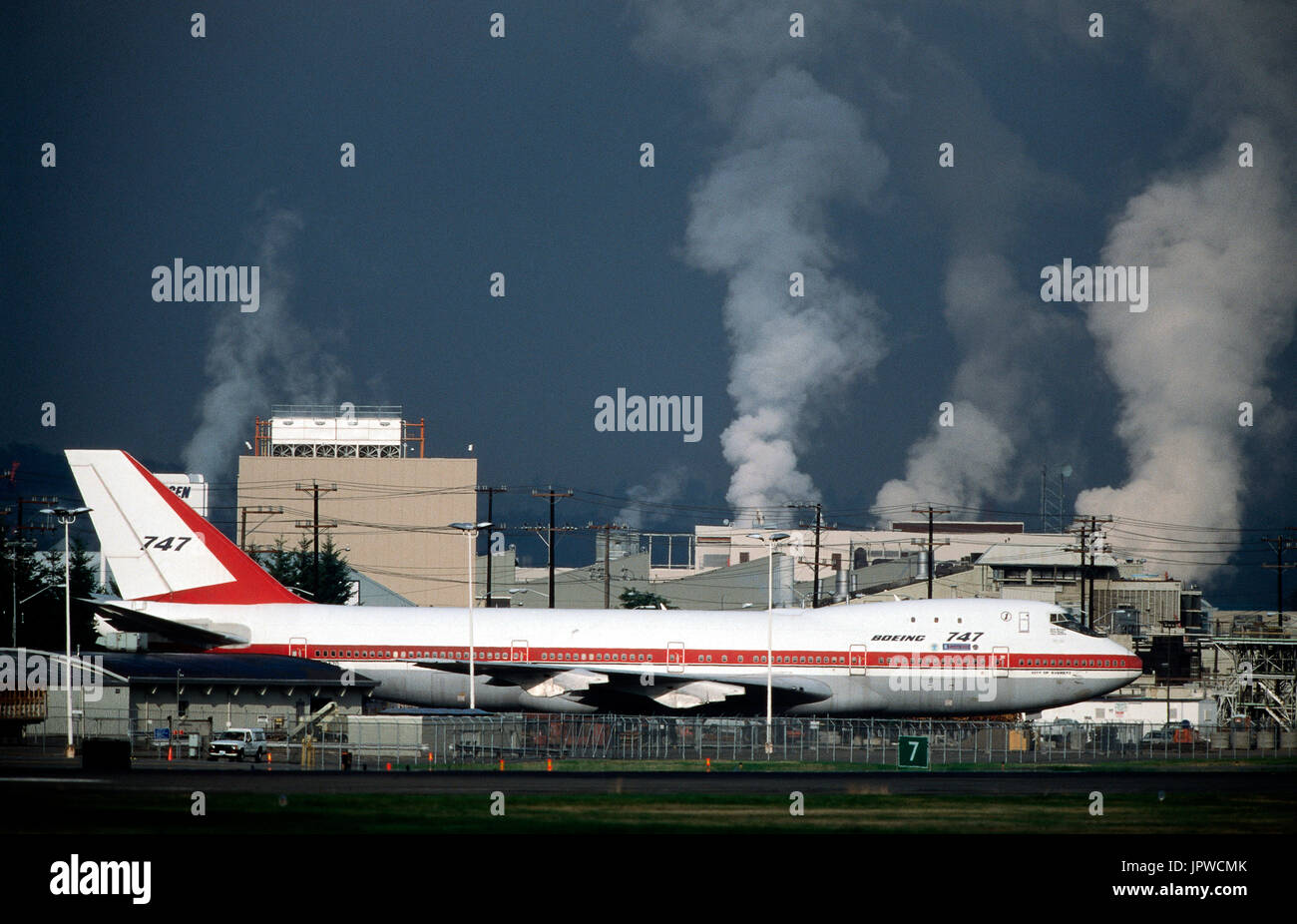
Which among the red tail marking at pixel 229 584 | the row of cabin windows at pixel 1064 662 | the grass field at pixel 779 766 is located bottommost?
the grass field at pixel 779 766

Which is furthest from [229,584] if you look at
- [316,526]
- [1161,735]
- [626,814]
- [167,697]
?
[1161,735]

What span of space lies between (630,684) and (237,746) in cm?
1394

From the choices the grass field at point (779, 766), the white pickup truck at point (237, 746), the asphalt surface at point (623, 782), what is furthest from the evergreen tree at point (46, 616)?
the asphalt surface at point (623, 782)

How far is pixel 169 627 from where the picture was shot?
53.8 m

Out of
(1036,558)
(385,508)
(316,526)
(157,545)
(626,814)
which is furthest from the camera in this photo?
(385,508)

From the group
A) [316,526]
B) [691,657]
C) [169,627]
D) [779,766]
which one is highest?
[316,526]

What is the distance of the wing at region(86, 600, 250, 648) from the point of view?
174 feet

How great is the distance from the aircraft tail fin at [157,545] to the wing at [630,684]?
8730 millimetres

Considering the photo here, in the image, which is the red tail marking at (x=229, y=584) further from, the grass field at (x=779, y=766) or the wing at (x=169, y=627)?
the grass field at (x=779, y=766)

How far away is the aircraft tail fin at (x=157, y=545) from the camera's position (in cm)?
5584

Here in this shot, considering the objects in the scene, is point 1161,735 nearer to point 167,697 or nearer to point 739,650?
point 739,650

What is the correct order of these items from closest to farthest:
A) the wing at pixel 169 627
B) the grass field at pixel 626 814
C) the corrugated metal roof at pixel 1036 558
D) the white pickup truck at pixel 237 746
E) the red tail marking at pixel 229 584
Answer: the grass field at pixel 626 814
the white pickup truck at pixel 237 746
the wing at pixel 169 627
the red tail marking at pixel 229 584
the corrugated metal roof at pixel 1036 558
